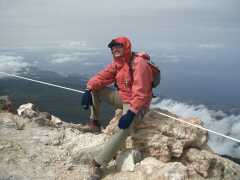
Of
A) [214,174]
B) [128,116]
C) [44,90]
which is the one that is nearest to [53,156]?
[128,116]

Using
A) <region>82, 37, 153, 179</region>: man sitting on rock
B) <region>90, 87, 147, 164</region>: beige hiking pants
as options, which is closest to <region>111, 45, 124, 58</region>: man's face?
<region>82, 37, 153, 179</region>: man sitting on rock

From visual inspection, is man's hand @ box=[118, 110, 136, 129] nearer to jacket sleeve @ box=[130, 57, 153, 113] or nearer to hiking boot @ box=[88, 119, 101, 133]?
jacket sleeve @ box=[130, 57, 153, 113]

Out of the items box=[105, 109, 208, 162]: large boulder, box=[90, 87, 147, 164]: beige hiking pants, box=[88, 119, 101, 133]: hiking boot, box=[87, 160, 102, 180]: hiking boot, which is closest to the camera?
box=[87, 160, 102, 180]: hiking boot

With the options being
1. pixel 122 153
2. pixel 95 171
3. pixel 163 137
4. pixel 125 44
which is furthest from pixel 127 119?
pixel 125 44

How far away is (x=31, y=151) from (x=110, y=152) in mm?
2224

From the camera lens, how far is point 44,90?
7633 inches

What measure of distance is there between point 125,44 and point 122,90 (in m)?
1.32

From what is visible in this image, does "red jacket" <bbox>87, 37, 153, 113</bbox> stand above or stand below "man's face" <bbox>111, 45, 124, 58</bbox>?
below

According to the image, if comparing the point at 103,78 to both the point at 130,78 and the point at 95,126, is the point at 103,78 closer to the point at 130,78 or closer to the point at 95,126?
the point at 130,78

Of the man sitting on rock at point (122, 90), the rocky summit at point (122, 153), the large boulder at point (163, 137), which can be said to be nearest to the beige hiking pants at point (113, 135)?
the man sitting on rock at point (122, 90)

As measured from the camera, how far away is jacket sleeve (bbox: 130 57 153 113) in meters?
9.84

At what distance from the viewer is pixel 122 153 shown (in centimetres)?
1063

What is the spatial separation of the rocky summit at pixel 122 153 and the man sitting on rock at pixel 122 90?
0.58 metres

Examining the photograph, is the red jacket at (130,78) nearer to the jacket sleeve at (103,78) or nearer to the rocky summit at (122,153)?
the jacket sleeve at (103,78)
